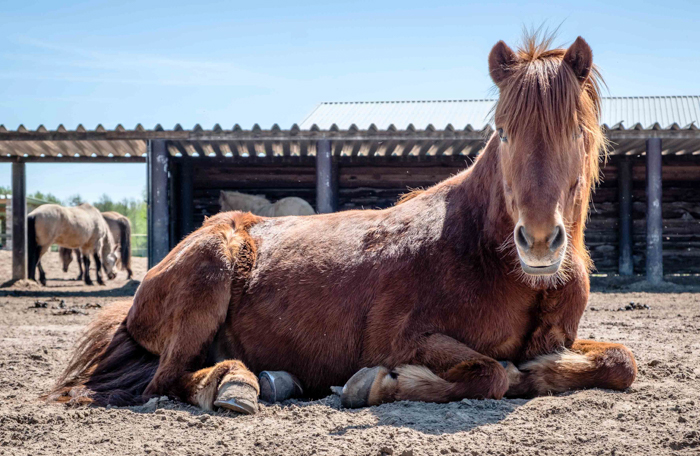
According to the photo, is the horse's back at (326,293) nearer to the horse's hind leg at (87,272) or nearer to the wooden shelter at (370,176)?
the wooden shelter at (370,176)

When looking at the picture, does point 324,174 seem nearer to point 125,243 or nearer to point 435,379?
point 435,379

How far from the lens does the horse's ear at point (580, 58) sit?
9.52ft

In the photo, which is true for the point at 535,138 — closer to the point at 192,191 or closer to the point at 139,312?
the point at 139,312

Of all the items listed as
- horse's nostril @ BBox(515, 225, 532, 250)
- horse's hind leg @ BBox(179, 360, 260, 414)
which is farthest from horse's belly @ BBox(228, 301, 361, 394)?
horse's nostril @ BBox(515, 225, 532, 250)

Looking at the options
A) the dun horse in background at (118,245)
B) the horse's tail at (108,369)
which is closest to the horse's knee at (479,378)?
the horse's tail at (108,369)

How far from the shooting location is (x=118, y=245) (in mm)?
21312

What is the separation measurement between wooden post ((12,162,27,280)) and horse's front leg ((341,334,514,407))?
48.0 ft

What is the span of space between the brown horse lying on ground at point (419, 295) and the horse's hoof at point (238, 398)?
0.01 meters

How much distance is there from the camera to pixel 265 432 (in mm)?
2508

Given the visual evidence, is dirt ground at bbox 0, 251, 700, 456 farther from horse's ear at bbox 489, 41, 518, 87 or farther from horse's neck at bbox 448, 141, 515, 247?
horse's ear at bbox 489, 41, 518, 87

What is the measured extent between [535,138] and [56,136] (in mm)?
11978

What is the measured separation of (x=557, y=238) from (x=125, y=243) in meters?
18.7

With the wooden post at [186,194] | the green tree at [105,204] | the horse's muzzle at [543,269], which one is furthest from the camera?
the green tree at [105,204]

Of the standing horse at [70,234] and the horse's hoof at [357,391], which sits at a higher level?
the standing horse at [70,234]
